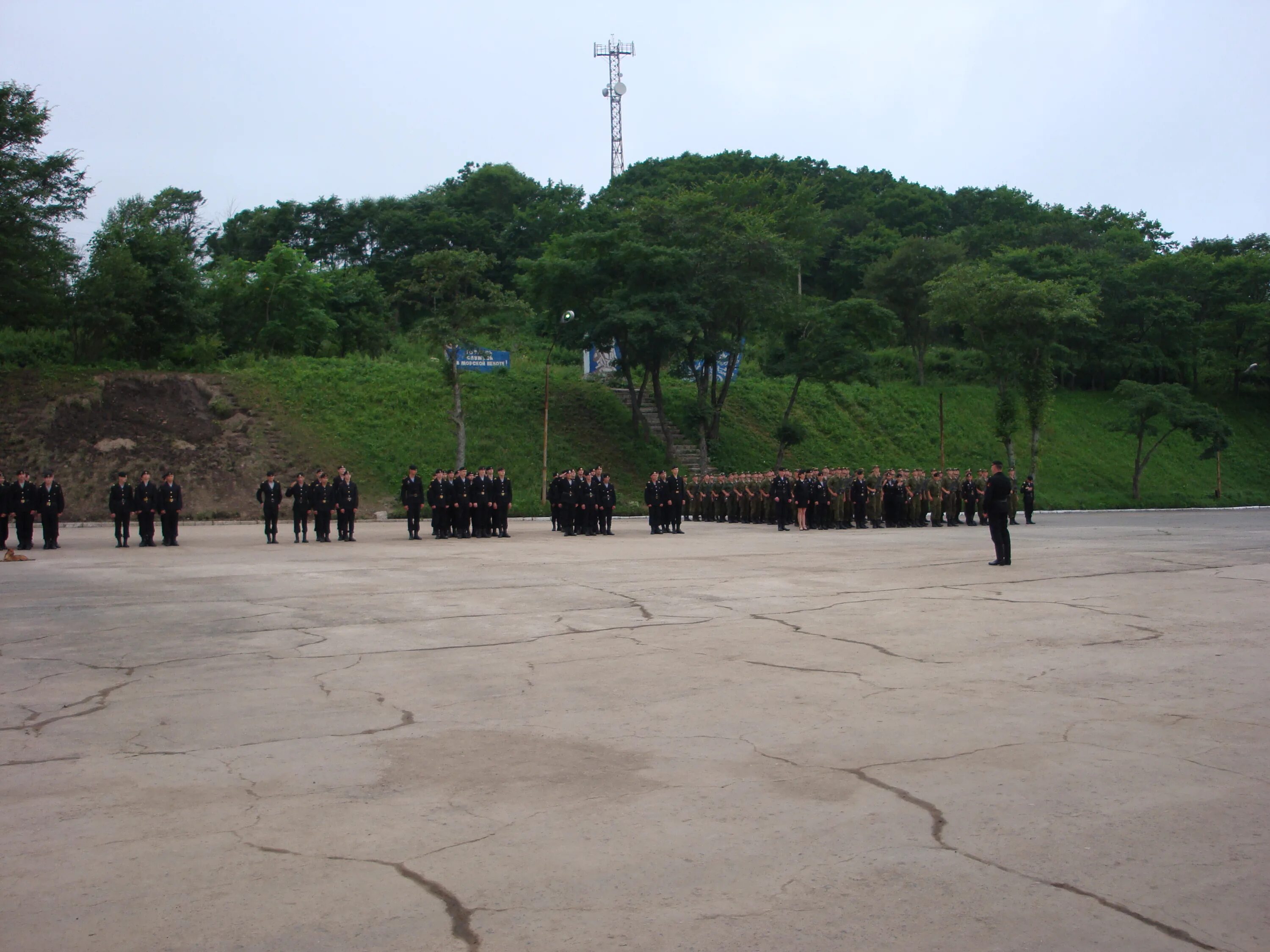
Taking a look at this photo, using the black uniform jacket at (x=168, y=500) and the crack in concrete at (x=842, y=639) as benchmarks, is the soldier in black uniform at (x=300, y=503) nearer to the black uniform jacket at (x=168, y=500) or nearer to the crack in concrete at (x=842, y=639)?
the black uniform jacket at (x=168, y=500)

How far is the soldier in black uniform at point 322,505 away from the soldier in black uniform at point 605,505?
667 cm

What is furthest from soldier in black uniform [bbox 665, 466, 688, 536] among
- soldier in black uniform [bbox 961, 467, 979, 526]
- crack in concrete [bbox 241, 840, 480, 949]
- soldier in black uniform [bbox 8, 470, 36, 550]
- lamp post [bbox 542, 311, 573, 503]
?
crack in concrete [bbox 241, 840, 480, 949]

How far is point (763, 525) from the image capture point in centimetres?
3188

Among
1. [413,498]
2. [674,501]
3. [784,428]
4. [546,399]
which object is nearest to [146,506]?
[413,498]

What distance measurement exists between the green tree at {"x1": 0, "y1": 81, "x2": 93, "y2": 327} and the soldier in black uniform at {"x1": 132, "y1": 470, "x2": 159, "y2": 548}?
16355mm

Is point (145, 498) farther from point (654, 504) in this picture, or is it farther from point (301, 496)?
point (654, 504)

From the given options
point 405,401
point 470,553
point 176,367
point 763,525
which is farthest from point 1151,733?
point 176,367

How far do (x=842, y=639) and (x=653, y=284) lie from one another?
103ft

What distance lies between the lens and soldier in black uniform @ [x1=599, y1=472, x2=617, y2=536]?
2675 centimetres

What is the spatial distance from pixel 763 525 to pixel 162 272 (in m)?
26.3

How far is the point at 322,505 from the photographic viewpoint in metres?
24.3

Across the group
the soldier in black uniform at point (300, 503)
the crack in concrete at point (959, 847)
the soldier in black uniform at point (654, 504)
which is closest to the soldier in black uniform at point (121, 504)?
the soldier in black uniform at point (300, 503)

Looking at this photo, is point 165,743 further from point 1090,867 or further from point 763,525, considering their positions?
point 763,525

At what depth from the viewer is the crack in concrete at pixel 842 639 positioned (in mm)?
8336
